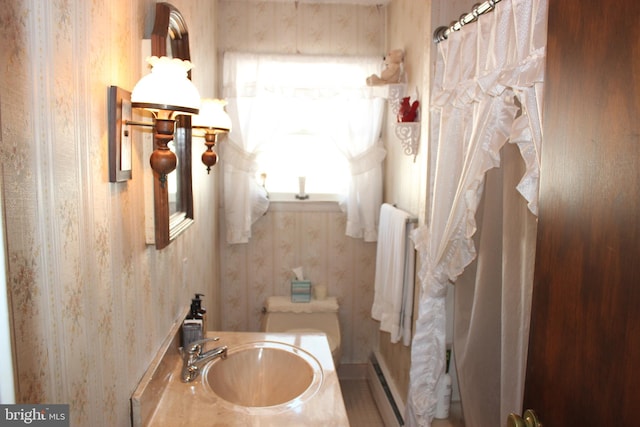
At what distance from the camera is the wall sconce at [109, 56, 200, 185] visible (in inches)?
41.6

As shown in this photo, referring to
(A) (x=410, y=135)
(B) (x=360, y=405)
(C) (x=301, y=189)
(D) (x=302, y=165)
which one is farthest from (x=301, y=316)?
(A) (x=410, y=135)

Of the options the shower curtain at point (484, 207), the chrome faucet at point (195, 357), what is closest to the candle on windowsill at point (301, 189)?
the shower curtain at point (484, 207)

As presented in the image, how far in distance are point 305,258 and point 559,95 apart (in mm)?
2447

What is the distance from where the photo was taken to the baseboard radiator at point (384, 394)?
2.49 m

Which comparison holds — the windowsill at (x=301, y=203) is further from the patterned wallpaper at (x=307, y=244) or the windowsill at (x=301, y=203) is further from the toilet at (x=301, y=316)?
the toilet at (x=301, y=316)

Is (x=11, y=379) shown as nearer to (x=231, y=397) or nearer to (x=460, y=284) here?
(x=231, y=397)

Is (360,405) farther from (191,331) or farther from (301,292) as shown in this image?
(191,331)

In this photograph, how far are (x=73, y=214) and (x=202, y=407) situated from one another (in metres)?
0.74

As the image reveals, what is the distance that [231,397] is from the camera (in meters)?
1.61

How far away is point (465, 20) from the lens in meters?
1.61

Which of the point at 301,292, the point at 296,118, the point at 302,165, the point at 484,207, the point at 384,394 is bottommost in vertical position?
the point at 384,394

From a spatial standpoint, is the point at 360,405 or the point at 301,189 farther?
the point at 301,189

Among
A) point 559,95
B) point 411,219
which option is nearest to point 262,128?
point 411,219

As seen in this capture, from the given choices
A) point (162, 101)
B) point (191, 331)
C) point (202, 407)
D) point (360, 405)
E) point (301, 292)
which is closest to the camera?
point (162, 101)
